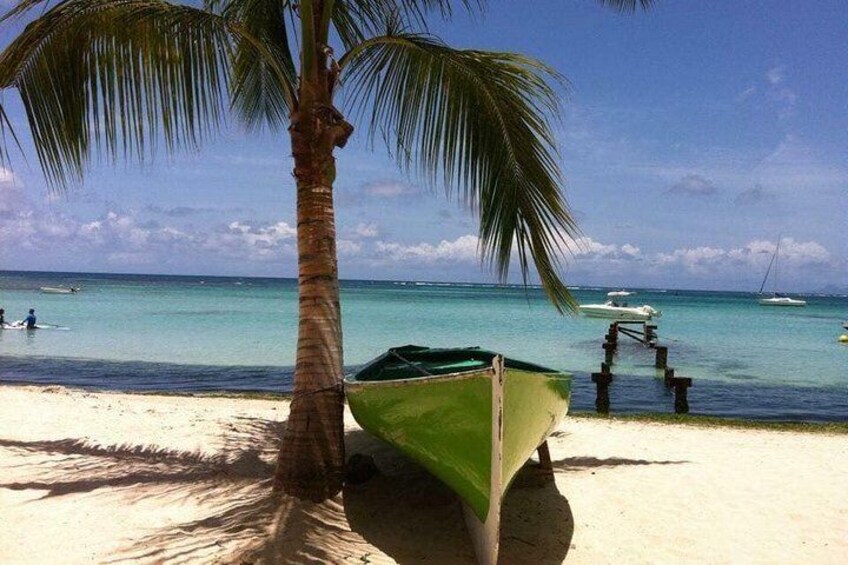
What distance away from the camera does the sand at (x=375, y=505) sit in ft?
15.0

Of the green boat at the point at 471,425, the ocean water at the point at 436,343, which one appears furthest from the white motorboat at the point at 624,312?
the green boat at the point at 471,425

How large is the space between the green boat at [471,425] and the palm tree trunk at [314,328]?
0.44 meters

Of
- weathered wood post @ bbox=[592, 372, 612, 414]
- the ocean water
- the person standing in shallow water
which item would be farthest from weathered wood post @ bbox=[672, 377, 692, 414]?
the person standing in shallow water

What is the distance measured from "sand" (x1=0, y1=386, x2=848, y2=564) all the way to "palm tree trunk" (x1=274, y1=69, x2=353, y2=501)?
0.28 metres

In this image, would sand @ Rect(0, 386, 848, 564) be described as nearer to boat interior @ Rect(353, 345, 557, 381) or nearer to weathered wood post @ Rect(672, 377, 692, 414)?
boat interior @ Rect(353, 345, 557, 381)

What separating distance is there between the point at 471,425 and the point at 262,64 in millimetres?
5427

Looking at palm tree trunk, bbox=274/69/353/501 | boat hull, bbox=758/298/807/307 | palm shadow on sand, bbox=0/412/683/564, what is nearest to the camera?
palm shadow on sand, bbox=0/412/683/564

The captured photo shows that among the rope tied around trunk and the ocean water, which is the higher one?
the rope tied around trunk

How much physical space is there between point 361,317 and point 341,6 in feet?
125

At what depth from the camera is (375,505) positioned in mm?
5348

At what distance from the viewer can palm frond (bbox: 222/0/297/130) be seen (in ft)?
19.2

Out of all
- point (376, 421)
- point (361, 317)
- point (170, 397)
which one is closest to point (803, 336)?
point (361, 317)

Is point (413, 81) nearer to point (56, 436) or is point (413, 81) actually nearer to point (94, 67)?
point (94, 67)

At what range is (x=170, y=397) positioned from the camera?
40.4 ft
